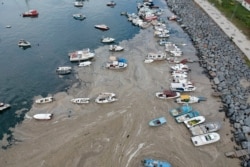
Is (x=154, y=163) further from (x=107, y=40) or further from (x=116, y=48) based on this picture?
(x=107, y=40)

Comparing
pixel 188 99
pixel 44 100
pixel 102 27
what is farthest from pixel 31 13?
pixel 188 99

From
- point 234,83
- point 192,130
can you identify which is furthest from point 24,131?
point 234,83

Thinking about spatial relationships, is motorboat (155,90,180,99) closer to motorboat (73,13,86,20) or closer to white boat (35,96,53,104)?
white boat (35,96,53,104)

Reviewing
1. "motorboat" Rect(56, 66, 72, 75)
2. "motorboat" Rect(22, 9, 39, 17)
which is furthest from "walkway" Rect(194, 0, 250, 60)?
"motorboat" Rect(22, 9, 39, 17)

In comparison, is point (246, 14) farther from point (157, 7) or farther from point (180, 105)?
point (180, 105)

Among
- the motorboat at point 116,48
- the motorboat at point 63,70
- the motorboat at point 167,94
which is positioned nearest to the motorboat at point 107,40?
the motorboat at point 116,48

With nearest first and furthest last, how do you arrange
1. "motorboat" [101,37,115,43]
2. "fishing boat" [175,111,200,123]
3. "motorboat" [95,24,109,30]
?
"fishing boat" [175,111,200,123]
"motorboat" [101,37,115,43]
"motorboat" [95,24,109,30]
